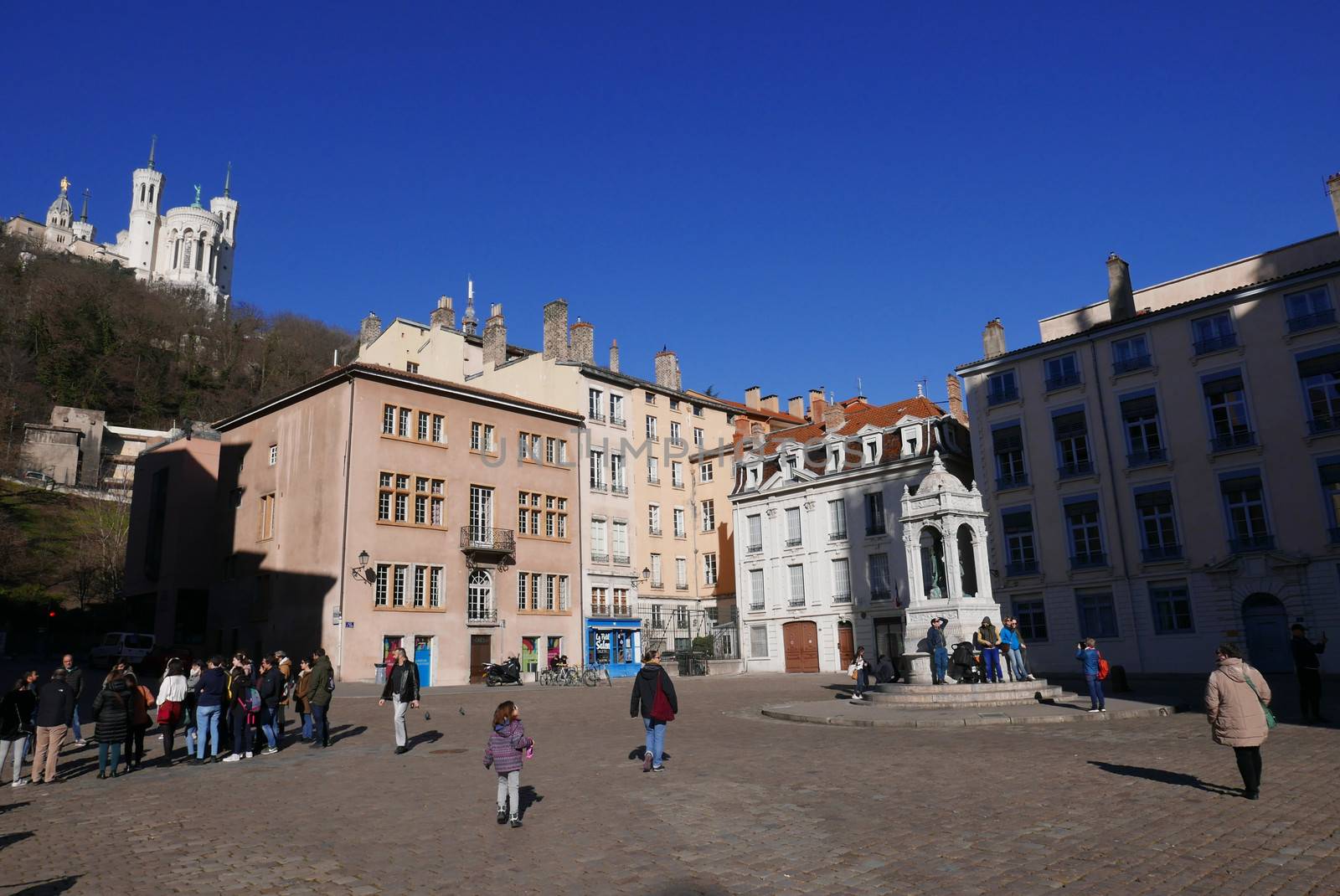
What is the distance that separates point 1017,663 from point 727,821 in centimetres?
1460

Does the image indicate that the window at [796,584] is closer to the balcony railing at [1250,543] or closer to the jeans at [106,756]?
the balcony railing at [1250,543]

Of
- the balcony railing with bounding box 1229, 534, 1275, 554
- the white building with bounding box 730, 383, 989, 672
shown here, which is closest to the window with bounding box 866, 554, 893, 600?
the white building with bounding box 730, 383, 989, 672

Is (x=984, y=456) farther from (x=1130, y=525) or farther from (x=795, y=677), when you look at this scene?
(x=795, y=677)

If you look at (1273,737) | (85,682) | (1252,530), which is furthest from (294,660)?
(1252,530)

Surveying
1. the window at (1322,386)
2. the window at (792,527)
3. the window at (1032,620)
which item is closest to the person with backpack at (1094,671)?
the window at (1032,620)

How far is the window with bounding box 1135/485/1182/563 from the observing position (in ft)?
113

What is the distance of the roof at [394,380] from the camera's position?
36469 millimetres

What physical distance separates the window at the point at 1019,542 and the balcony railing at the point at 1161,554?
14.2 ft

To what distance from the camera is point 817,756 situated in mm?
13547

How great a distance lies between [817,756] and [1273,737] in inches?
287

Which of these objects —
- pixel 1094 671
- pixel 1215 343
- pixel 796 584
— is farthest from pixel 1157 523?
pixel 1094 671

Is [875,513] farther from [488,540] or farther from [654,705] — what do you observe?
[654,705]

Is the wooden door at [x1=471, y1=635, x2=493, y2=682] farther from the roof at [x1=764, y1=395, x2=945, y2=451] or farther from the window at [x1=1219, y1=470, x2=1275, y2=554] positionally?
the window at [x1=1219, y1=470, x2=1275, y2=554]

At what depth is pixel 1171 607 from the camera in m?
34.1
